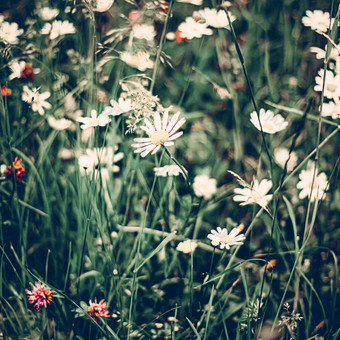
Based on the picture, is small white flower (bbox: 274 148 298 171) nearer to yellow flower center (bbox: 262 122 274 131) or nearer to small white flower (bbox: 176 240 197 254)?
yellow flower center (bbox: 262 122 274 131)

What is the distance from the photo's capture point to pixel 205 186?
37.1 inches

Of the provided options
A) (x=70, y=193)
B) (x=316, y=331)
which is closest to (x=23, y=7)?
(x=70, y=193)

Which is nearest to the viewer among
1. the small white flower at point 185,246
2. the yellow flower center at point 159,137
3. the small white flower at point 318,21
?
the yellow flower center at point 159,137

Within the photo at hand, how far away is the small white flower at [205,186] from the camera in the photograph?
0.93 meters

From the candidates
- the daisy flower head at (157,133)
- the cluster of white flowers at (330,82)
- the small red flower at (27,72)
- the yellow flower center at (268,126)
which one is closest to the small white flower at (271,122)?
the yellow flower center at (268,126)

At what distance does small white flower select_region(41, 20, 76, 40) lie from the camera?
0.91 metres

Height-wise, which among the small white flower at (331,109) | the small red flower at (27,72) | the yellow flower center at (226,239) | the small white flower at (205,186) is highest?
the small red flower at (27,72)

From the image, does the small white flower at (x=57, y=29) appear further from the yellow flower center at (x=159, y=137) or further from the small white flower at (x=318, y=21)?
the small white flower at (x=318, y=21)

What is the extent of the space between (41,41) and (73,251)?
618 mm

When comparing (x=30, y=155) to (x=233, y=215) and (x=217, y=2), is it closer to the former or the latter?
(x=233, y=215)

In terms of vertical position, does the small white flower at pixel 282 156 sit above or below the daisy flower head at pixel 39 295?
above

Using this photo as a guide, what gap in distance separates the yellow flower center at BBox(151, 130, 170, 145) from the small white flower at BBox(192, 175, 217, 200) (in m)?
0.30

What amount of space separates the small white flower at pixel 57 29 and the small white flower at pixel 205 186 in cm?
48

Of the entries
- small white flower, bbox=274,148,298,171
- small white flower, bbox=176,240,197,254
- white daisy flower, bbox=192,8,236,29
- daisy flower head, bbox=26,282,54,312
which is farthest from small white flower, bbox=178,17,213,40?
daisy flower head, bbox=26,282,54,312
